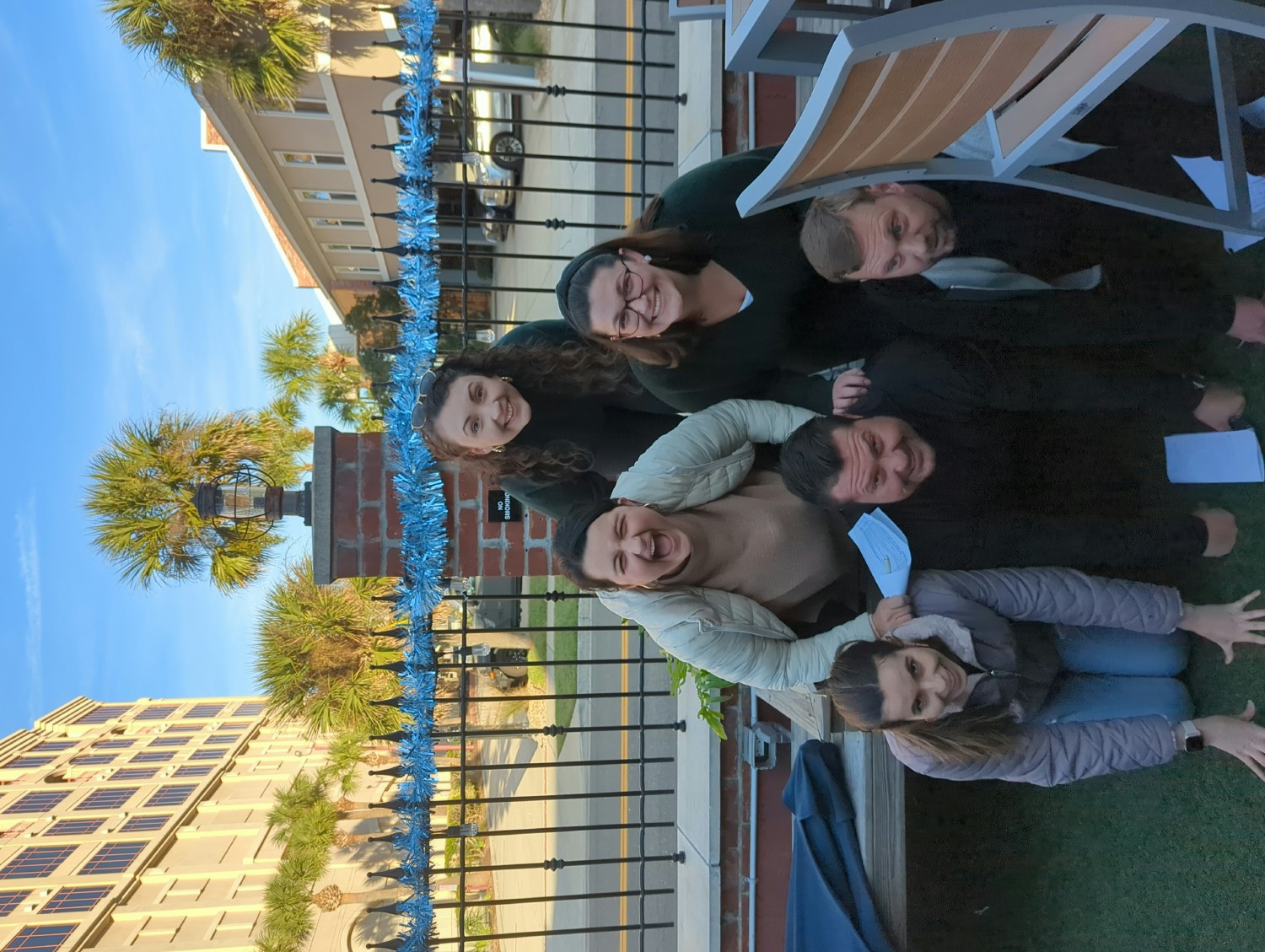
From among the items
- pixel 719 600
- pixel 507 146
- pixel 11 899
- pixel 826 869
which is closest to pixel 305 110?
pixel 507 146

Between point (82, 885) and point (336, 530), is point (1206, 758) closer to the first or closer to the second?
point (336, 530)

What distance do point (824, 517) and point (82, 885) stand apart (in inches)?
735

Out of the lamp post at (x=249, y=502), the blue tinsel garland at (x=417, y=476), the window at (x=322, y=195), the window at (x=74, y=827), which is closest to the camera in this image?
the blue tinsel garland at (x=417, y=476)

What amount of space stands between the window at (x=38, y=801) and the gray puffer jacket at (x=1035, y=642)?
2299cm

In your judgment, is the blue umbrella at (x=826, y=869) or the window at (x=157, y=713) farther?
the window at (x=157, y=713)

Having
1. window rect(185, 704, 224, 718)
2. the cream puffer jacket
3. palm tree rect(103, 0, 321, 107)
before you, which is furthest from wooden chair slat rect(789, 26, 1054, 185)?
window rect(185, 704, 224, 718)

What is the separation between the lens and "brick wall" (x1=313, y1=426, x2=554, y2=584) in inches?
145

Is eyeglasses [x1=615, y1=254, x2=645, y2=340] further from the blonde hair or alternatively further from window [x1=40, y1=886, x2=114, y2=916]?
window [x1=40, y1=886, x2=114, y2=916]

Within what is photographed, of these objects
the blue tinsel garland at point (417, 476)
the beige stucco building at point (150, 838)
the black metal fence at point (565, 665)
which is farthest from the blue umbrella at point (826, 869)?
the beige stucco building at point (150, 838)

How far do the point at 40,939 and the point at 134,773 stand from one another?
8.13m

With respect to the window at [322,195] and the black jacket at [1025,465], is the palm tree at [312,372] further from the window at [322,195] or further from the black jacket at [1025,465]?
the black jacket at [1025,465]

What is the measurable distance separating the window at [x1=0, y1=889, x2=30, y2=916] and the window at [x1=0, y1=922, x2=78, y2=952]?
731mm

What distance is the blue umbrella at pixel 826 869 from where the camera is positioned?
8.91 feet

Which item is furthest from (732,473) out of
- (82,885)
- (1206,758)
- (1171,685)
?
(82,885)
